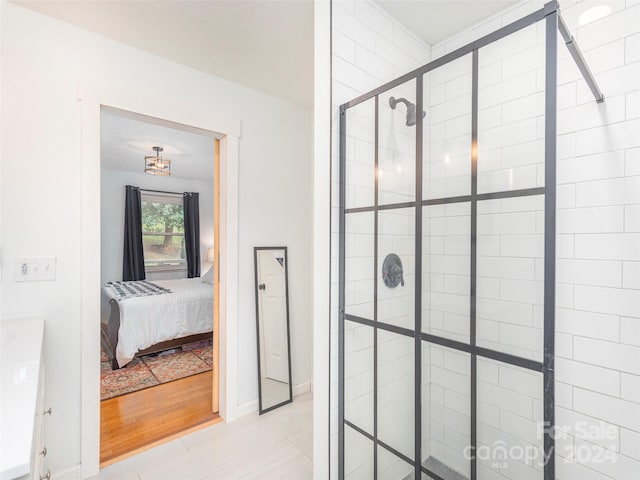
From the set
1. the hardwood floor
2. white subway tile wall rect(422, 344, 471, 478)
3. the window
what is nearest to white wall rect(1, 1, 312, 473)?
the hardwood floor

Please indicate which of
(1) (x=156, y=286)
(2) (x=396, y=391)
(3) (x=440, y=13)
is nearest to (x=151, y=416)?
(2) (x=396, y=391)

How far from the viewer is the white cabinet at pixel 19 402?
1.93 feet

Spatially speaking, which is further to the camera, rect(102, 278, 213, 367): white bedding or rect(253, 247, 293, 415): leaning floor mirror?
rect(102, 278, 213, 367): white bedding

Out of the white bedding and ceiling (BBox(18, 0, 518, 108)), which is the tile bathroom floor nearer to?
the white bedding

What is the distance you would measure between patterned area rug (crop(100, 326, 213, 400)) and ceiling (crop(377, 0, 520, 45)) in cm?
323

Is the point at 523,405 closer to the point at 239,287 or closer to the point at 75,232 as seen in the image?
the point at 239,287

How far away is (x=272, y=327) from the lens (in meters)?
2.54

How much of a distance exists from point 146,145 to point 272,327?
282 cm

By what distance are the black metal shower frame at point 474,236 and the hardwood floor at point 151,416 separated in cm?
133

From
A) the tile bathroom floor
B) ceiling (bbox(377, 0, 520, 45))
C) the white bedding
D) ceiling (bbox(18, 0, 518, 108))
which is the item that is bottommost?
the tile bathroom floor

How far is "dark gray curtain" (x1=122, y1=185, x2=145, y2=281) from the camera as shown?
206 inches

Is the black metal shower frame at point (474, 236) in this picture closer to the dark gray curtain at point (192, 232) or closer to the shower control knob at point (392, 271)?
the shower control knob at point (392, 271)

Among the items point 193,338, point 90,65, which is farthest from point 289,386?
point 90,65

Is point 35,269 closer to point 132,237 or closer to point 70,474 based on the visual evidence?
point 70,474
